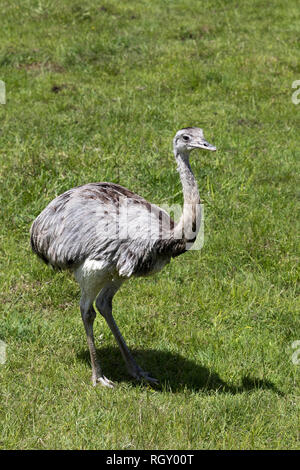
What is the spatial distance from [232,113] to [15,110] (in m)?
3.29

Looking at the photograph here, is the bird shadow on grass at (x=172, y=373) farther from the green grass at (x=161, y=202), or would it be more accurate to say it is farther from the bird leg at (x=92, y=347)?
the bird leg at (x=92, y=347)

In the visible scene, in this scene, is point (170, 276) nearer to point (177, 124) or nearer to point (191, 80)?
point (177, 124)

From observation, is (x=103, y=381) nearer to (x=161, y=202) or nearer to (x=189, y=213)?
(x=189, y=213)

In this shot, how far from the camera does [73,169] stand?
29.8 feet

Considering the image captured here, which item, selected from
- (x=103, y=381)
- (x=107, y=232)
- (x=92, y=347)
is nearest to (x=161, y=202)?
(x=107, y=232)

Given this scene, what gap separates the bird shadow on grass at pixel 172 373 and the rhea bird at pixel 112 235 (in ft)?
0.58

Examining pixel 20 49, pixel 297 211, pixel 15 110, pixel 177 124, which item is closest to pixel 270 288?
pixel 297 211

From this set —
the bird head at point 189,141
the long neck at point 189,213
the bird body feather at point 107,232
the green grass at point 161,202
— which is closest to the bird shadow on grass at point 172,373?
the green grass at point 161,202

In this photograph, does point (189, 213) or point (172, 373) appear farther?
point (172, 373)

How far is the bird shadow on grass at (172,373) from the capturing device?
5949 mm

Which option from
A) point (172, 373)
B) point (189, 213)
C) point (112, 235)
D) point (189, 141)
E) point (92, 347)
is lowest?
point (172, 373)

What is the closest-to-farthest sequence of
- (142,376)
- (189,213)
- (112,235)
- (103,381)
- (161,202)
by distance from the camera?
(189,213)
(112,235)
(103,381)
(142,376)
(161,202)

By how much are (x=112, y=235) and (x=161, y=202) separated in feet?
9.39

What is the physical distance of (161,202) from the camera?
8.65 metres
